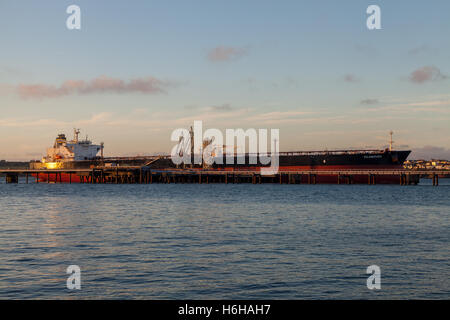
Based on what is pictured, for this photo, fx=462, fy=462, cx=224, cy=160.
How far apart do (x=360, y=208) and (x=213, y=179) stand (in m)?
65.5

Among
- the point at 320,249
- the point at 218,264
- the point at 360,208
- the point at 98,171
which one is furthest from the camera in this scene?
the point at 98,171

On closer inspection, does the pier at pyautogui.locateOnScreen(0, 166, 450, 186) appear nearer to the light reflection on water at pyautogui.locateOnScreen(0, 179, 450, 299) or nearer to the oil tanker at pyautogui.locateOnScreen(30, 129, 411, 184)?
the oil tanker at pyautogui.locateOnScreen(30, 129, 411, 184)

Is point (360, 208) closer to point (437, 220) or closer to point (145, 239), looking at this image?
point (437, 220)

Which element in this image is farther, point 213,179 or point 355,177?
point 213,179

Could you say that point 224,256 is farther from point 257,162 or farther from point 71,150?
point 71,150

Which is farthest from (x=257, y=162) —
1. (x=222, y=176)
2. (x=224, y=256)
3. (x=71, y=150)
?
(x=224, y=256)

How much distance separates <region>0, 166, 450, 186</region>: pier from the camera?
8362 centimetres

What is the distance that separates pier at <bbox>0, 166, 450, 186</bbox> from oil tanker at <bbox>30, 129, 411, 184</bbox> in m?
0.50

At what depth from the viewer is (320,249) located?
19.3 metres

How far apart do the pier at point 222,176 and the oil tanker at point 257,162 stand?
1.65ft

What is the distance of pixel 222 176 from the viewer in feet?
345

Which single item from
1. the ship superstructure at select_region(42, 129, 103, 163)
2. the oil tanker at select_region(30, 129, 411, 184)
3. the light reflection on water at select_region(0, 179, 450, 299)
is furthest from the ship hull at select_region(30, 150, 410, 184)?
the light reflection on water at select_region(0, 179, 450, 299)

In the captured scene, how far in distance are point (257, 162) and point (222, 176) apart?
11873 millimetres
